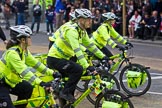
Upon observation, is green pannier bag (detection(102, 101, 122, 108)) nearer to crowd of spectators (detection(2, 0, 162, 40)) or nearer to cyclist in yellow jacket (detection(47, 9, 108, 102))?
cyclist in yellow jacket (detection(47, 9, 108, 102))

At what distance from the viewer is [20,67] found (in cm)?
690

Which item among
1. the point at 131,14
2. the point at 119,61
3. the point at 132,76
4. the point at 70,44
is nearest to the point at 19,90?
the point at 70,44

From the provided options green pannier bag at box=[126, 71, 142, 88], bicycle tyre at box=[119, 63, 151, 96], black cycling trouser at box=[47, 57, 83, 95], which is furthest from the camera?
bicycle tyre at box=[119, 63, 151, 96]

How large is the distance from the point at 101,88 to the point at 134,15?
14726 mm

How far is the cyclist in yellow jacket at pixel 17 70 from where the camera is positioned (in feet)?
22.7

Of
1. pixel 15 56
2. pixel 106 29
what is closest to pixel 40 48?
pixel 106 29

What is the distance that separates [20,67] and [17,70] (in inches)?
2.2

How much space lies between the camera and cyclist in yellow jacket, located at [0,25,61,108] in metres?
6.91

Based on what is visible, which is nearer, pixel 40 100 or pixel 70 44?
pixel 40 100

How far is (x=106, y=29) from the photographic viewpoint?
36.8 feet

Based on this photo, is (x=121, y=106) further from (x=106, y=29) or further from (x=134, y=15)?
(x=134, y=15)

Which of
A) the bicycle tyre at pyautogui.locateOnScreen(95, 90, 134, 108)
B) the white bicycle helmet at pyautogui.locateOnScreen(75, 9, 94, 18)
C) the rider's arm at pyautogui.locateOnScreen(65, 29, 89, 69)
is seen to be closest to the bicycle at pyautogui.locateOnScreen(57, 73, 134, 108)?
the bicycle tyre at pyautogui.locateOnScreen(95, 90, 134, 108)

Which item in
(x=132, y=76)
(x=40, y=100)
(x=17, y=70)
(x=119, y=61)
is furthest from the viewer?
(x=119, y=61)

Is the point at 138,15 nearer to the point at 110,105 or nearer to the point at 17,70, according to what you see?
the point at 110,105
